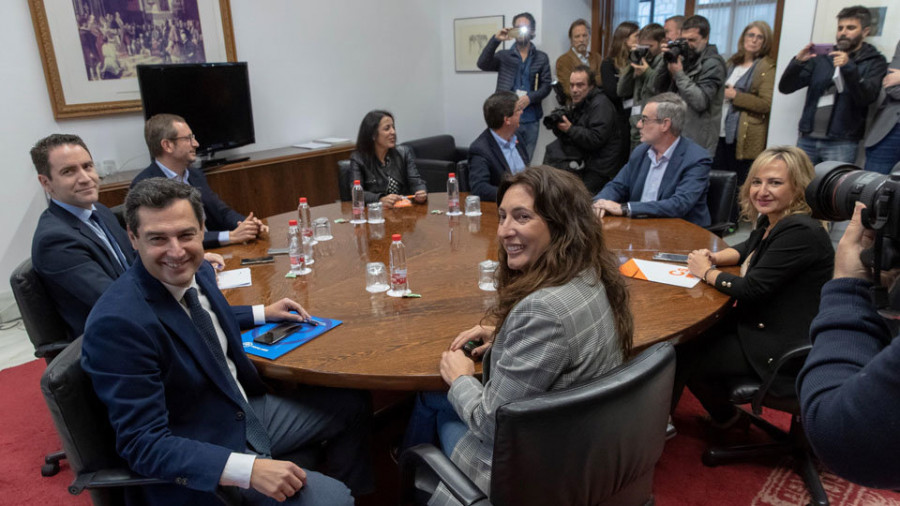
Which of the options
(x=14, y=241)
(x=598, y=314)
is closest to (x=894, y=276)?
(x=598, y=314)

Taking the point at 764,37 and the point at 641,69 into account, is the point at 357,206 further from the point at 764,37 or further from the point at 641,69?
the point at 764,37

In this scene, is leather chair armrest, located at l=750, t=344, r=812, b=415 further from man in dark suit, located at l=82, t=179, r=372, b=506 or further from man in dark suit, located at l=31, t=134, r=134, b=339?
man in dark suit, located at l=31, t=134, r=134, b=339

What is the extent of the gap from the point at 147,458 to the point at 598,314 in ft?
3.31

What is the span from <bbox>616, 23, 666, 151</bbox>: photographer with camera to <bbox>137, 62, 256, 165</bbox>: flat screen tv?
3.09 meters

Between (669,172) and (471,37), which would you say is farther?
(471,37)

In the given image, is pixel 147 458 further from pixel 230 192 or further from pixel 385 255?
pixel 230 192

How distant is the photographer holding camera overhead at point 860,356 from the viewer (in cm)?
75

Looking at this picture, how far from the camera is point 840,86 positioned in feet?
13.0

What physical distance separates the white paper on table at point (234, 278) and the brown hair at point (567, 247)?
117 cm

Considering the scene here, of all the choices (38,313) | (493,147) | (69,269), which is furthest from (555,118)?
(38,313)

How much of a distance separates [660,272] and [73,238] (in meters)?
2.03

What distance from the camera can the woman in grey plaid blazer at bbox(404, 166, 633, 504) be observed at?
121cm

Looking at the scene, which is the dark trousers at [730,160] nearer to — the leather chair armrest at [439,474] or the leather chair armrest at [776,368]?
the leather chair armrest at [776,368]

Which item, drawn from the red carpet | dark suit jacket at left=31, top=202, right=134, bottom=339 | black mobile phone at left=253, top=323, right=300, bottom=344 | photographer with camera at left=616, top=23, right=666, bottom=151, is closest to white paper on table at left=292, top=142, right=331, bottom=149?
photographer with camera at left=616, top=23, right=666, bottom=151
